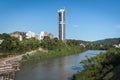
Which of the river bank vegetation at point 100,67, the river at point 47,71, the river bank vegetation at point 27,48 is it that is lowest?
the river at point 47,71

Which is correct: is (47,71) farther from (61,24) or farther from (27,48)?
(61,24)

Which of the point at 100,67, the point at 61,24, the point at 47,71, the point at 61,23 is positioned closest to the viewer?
the point at 100,67

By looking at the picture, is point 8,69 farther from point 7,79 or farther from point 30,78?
point 30,78

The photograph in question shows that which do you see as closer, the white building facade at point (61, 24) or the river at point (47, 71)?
the river at point (47, 71)

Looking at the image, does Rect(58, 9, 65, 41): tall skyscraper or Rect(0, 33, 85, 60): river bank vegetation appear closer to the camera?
Rect(0, 33, 85, 60): river bank vegetation

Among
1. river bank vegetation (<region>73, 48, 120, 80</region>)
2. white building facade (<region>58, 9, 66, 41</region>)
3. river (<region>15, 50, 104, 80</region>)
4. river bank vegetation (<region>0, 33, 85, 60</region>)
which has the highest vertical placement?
white building facade (<region>58, 9, 66, 41</region>)

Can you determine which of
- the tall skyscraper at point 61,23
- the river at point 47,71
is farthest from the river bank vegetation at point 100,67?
the tall skyscraper at point 61,23

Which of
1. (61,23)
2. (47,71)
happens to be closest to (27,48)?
(47,71)

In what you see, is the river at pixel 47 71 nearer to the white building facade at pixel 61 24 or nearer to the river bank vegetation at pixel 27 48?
the river bank vegetation at pixel 27 48

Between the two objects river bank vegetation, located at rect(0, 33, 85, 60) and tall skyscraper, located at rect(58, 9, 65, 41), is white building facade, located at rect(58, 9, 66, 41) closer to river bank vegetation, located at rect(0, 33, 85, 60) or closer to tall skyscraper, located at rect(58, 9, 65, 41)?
tall skyscraper, located at rect(58, 9, 65, 41)

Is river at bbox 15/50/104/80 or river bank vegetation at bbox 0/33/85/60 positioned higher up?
river bank vegetation at bbox 0/33/85/60

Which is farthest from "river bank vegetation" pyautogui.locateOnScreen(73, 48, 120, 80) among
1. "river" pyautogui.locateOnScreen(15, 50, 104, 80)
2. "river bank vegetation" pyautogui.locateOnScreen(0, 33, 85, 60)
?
"river bank vegetation" pyautogui.locateOnScreen(0, 33, 85, 60)
